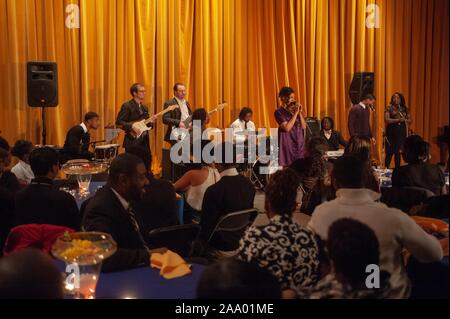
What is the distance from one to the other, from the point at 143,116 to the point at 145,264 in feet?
18.8

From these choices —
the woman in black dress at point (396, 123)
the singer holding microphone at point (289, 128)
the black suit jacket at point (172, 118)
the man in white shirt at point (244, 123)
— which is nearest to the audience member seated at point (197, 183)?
the singer holding microphone at point (289, 128)

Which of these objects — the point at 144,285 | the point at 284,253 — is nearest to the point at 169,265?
the point at 144,285

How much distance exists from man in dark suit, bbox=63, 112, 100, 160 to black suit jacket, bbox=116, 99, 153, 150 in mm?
397

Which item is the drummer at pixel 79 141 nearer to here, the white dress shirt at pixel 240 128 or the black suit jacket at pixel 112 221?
the white dress shirt at pixel 240 128

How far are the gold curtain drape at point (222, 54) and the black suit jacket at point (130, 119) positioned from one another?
0.95 metres

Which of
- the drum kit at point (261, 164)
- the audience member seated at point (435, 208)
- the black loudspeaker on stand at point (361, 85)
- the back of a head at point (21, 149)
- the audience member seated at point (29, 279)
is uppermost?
the black loudspeaker on stand at point (361, 85)

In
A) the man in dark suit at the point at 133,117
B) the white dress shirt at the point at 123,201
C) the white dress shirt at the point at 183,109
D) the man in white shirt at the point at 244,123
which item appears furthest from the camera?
the man in white shirt at the point at 244,123

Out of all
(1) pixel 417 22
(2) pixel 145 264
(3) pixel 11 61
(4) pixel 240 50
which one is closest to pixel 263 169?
(4) pixel 240 50

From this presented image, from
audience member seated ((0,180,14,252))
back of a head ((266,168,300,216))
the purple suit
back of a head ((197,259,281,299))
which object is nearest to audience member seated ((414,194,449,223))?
back of a head ((266,168,300,216))

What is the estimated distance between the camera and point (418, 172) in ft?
13.9

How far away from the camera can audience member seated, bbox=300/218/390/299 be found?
192cm

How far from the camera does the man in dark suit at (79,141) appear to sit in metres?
7.61

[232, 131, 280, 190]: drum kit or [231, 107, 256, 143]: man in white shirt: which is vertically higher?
→ [231, 107, 256, 143]: man in white shirt

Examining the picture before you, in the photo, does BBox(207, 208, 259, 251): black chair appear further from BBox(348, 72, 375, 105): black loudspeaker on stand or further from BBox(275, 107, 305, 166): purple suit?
BBox(348, 72, 375, 105): black loudspeaker on stand
